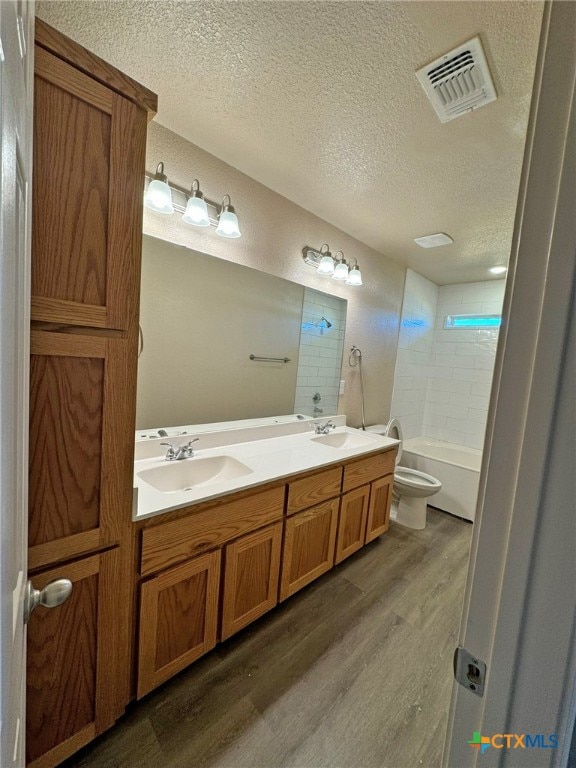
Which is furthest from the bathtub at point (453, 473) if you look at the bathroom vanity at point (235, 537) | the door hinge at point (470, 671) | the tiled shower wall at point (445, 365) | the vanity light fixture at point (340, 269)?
the door hinge at point (470, 671)

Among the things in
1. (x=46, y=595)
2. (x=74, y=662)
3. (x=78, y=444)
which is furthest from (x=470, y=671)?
(x=74, y=662)

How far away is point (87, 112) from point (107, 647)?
155 cm

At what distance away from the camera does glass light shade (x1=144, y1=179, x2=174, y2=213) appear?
136 cm

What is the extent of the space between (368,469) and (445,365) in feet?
7.79

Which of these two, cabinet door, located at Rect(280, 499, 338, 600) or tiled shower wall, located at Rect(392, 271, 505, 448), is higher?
tiled shower wall, located at Rect(392, 271, 505, 448)

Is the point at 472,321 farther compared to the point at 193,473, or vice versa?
the point at 472,321

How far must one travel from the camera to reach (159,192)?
1.38 meters

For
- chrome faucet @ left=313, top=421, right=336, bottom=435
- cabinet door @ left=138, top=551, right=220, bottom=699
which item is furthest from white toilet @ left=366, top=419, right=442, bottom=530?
cabinet door @ left=138, top=551, right=220, bottom=699

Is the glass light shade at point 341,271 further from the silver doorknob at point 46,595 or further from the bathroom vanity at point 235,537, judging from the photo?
the silver doorknob at point 46,595

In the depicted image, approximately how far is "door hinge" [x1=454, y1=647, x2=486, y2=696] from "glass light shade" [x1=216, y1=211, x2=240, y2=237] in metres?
1.82

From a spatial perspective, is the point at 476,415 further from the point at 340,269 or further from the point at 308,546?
the point at 308,546

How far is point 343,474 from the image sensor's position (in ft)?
5.94

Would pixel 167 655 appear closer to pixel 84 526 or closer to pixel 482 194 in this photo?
pixel 84 526

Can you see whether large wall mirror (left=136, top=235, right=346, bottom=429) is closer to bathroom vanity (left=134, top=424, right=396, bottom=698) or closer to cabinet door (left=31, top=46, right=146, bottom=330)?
bathroom vanity (left=134, top=424, right=396, bottom=698)
